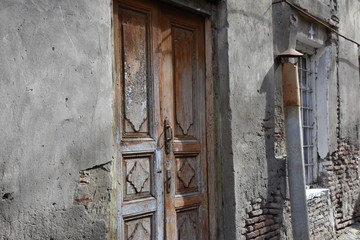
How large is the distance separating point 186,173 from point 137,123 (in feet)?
2.55

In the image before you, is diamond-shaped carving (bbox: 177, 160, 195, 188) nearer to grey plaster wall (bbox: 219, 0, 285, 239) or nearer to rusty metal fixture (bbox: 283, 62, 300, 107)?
grey plaster wall (bbox: 219, 0, 285, 239)

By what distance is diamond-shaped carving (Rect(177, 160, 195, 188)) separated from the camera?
13.1 ft

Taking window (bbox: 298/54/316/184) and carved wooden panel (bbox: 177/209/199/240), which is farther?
window (bbox: 298/54/316/184)

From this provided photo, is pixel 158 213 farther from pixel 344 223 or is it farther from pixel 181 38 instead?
pixel 344 223

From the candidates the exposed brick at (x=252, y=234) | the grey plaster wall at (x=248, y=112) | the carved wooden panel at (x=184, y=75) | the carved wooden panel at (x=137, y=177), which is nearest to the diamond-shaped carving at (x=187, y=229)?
the grey plaster wall at (x=248, y=112)

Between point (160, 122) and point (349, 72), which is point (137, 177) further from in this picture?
point (349, 72)

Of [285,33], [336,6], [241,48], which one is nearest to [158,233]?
[241,48]

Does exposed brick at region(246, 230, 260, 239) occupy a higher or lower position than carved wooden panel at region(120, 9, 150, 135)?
lower

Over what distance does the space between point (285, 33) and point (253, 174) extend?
1.91 m

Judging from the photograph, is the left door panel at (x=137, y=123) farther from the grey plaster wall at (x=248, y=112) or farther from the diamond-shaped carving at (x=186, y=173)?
the grey plaster wall at (x=248, y=112)

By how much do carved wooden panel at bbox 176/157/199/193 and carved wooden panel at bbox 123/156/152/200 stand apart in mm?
384

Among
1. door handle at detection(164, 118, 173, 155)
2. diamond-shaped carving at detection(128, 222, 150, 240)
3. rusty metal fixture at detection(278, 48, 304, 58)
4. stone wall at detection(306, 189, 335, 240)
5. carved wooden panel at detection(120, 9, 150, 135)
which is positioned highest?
rusty metal fixture at detection(278, 48, 304, 58)

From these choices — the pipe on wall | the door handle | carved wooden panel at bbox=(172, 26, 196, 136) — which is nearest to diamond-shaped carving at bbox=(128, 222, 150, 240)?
the door handle

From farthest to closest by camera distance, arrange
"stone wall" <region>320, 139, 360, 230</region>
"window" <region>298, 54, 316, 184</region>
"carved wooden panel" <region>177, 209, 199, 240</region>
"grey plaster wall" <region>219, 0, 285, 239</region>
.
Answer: "stone wall" <region>320, 139, 360, 230</region> → "window" <region>298, 54, 316, 184</region> → "grey plaster wall" <region>219, 0, 285, 239</region> → "carved wooden panel" <region>177, 209, 199, 240</region>
